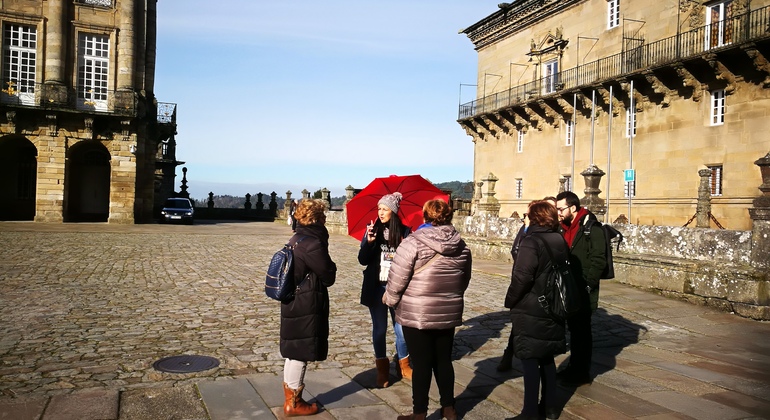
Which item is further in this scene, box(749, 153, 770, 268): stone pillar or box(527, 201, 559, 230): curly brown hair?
box(749, 153, 770, 268): stone pillar

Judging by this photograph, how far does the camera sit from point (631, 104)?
25516mm

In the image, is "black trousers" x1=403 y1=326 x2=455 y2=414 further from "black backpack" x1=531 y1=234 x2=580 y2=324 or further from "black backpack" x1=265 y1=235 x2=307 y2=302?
"black backpack" x1=265 y1=235 x2=307 y2=302

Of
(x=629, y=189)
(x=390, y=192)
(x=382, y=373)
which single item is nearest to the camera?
(x=382, y=373)

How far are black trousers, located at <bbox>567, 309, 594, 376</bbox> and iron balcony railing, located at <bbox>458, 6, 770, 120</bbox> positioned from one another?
18580 millimetres

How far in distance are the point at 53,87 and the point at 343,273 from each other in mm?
22609

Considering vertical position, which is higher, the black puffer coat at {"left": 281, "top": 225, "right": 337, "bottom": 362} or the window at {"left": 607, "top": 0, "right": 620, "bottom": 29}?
the window at {"left": 607, "top": 0, "right": 620, "bottom": 29}

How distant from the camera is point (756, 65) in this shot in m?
20.8

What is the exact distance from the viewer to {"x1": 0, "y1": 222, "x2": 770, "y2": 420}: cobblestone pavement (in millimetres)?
5004

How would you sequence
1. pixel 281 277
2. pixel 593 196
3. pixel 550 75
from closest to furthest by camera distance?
1. pixel 281 277
2. pixel 593 196
3. pixel 550 75

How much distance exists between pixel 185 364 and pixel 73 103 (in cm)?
2848

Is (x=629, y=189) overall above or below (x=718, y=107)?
below

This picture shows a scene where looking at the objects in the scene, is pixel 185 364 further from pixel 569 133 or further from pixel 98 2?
pixel 98 2

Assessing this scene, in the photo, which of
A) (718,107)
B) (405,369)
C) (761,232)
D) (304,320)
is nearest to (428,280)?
(304,320)

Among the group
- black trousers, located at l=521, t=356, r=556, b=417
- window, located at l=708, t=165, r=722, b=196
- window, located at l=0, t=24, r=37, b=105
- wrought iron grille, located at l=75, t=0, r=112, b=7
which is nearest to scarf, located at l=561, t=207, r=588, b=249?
black trousers, located at l=521, t=356, r=556, b=417
